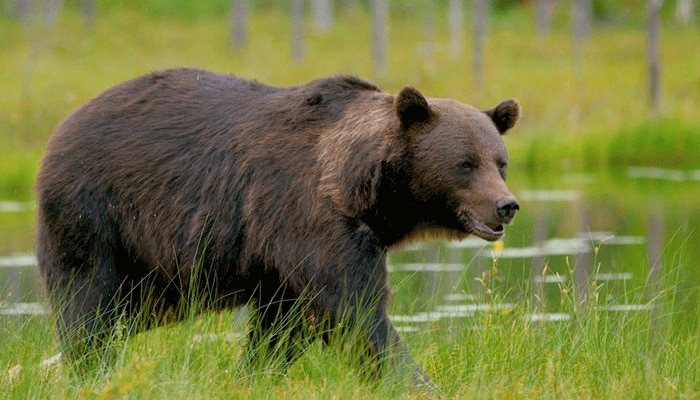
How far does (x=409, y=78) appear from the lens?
27.4 metres

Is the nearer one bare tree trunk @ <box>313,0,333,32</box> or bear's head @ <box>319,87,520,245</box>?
bear's head @ <box>319,87,520,245</box>

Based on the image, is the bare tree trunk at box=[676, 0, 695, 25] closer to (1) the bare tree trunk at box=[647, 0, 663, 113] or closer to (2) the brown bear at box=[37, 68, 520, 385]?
(1) the bare tree trunk at box=[647, 0, 663, 113]

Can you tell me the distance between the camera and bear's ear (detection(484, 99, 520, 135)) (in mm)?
6199

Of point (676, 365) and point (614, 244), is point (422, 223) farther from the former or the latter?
point (614, 244)

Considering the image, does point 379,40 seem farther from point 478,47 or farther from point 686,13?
point 686,13

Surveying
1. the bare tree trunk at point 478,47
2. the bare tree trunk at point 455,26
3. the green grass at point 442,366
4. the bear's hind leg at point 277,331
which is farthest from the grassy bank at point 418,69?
the green grass at point 442,366

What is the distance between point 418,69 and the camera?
2683cm

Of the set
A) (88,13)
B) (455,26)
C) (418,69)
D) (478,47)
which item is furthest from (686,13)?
(418,69)

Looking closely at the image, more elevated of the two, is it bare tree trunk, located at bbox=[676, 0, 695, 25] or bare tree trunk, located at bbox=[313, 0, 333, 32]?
bare tree trunk, located at bbox=[313, 0, 333, 32]

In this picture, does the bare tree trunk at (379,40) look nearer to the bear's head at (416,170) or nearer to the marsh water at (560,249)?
the marsh water at (560,249)

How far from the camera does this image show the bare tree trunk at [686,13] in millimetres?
50344

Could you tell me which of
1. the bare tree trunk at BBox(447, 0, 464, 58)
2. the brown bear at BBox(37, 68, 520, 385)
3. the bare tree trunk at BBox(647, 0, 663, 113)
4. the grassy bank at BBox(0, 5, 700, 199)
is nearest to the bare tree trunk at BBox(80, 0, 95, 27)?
the grassy bank at BBox(0, 5, 700, 199)

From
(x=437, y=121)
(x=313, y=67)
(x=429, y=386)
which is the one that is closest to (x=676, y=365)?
(x=429, y=386)

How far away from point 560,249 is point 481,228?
6.79m
